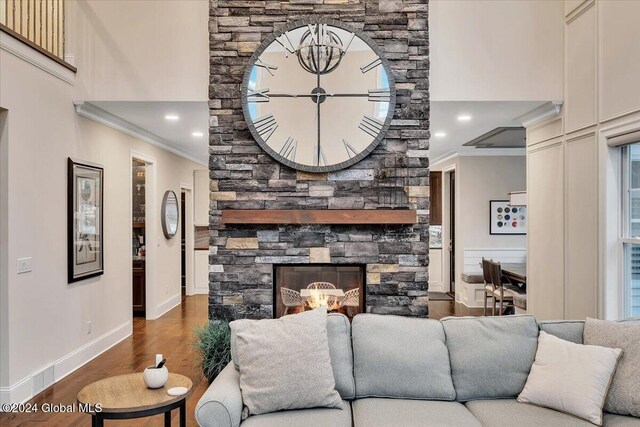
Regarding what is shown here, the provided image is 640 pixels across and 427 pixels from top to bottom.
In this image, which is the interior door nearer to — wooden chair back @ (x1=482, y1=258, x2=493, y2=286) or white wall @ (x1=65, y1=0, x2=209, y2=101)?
wooden chair back @ (x1=482, y1=258, x2=493, y2=286)

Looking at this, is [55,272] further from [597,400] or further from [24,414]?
[597,400]

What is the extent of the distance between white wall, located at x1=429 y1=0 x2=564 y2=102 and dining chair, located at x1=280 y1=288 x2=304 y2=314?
6.88ft

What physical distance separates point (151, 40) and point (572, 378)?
4042 mm

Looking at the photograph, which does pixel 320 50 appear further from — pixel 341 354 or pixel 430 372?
pixel 430 372

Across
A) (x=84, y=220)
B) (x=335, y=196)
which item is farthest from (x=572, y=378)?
(x=84, y=220)

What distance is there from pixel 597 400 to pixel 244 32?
348 centimetres

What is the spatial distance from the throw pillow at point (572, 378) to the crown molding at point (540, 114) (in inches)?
101

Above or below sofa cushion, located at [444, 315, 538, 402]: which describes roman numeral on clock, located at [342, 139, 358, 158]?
above

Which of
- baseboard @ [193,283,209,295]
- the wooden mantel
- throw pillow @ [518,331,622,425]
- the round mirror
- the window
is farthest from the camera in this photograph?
baseboard @ [193,283,209,295]

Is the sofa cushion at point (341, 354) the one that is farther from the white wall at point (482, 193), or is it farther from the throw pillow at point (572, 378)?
the white wall at point (482, 193)

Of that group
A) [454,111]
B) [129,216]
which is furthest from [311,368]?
[129,216]

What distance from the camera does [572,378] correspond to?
228cm

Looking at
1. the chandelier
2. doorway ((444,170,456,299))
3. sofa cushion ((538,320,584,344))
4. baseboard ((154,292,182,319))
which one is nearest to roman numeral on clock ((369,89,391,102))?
the chandelier

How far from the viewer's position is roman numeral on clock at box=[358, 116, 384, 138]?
12.5 feet
